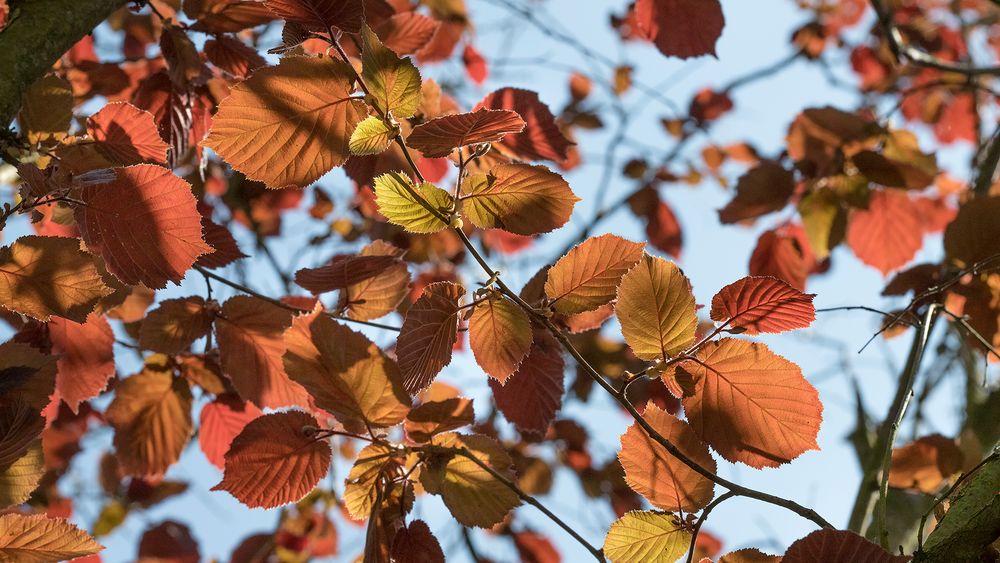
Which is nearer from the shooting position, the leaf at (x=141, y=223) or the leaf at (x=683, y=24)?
the leaf at (x=141, y=223)

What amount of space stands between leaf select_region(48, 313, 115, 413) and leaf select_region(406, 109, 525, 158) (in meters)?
0.58

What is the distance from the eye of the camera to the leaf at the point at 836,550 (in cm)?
61

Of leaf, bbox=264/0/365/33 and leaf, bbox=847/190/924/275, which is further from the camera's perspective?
leaf, bbox=847/190/924/275

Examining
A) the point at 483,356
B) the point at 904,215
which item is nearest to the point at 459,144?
the point at 483,356

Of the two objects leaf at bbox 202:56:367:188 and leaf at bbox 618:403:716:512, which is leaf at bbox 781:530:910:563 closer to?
leaf at bbox 618:403:716:512

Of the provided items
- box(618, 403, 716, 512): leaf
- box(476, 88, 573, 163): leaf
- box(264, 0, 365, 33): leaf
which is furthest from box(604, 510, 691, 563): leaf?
box(264, 0, 365, 33): leaf

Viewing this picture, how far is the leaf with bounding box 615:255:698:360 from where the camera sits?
2.26 feet

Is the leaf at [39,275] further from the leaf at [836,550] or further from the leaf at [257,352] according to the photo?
the leaf at [836,550]

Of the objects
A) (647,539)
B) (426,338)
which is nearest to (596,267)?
(426,338)

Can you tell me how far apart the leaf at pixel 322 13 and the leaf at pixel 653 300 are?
0.36 m

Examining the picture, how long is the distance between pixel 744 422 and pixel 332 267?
0.53 meters

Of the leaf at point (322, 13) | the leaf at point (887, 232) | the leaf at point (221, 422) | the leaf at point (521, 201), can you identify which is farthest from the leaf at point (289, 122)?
the leaf at point (887, 232)

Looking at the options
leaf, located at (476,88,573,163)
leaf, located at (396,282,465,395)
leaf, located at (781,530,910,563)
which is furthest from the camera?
leaf, located at (476,88,573,163)

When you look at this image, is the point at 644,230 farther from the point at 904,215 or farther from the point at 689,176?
the point at 904,215
